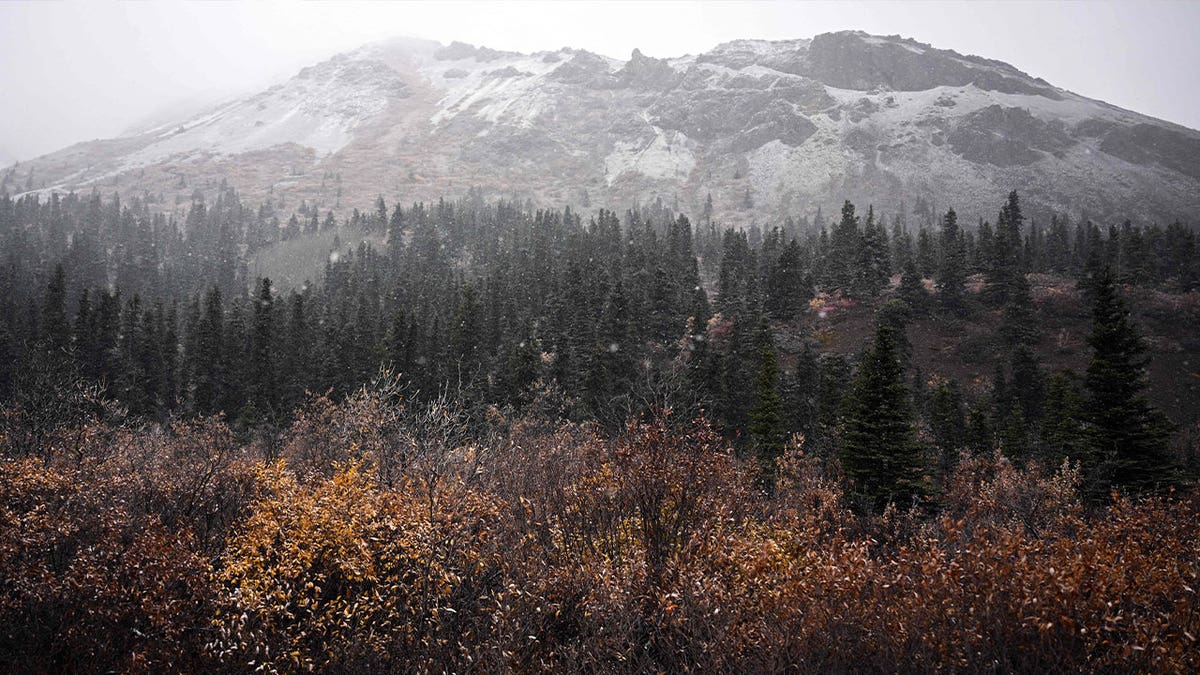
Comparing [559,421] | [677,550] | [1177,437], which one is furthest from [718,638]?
[1177,437]

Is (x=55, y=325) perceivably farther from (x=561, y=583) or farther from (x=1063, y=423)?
(x=1063, y=423)

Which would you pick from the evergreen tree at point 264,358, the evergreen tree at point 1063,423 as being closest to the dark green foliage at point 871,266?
the evergreen tree at point 1063,423

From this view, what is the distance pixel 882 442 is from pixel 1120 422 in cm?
1226

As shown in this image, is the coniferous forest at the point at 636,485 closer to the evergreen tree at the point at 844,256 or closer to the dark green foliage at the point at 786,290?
the dark green foliage at the point at 786,290

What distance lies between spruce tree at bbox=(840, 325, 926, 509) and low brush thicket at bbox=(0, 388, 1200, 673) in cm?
1379

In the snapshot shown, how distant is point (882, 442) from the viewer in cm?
3388

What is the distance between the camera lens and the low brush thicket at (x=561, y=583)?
34.9 ft

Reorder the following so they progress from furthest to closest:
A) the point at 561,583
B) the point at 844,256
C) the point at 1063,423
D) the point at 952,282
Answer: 1. the point at 844,256
2. the point at 952,282
3. the point at 1063,423
4. the point at 561,583

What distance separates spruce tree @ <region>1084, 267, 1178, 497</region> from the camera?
102 feet

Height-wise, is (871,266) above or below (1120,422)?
above

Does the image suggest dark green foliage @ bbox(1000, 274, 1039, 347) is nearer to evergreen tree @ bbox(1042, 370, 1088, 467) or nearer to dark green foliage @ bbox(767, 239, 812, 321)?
evergreen tree @ bbox(1042, 370, 1088, 467)

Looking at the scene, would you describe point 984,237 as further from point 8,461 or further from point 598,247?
point 8,461

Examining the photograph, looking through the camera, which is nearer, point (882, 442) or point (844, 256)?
point (882, 442)

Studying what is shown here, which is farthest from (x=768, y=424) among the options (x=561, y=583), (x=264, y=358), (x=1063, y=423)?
(x=264, y=358)
